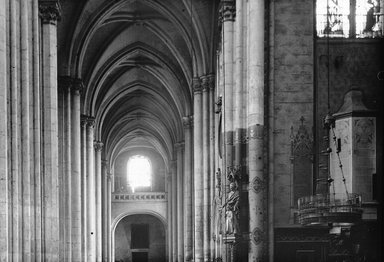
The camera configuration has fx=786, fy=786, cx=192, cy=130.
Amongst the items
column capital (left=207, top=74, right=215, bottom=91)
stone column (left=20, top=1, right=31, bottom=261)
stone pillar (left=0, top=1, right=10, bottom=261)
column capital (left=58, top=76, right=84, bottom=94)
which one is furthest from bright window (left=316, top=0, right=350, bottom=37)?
column capital (left=58, top=76, right=84, bottom=94)

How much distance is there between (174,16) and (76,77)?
23.4 feet

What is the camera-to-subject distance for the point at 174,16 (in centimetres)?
4806

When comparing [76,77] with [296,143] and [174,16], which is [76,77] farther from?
[296,143]

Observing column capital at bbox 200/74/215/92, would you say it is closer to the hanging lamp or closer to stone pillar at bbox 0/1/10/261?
the hanging lamp

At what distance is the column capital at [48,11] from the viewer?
34.8 metres

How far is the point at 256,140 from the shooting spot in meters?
29.4

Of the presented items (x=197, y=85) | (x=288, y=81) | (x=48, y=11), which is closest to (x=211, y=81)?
(x=197, y=85)

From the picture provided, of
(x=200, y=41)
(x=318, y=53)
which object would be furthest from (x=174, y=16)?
(x=318, y=53)

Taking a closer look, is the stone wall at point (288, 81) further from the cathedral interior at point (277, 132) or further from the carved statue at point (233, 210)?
the carved statue at point (233, 210)

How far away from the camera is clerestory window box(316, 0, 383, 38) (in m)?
30.9

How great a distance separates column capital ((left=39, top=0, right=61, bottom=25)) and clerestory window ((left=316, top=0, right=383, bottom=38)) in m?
11.8

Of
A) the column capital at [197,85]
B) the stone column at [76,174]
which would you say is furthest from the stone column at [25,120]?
the column capital at [197,85]

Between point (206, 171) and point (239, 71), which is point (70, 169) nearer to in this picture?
point (206, 171)

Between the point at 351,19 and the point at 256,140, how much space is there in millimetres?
6508
